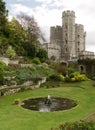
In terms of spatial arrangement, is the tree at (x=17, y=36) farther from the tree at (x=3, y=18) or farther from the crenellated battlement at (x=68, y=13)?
the crenellated battlement at (x=68, y=13)

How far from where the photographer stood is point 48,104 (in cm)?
2778

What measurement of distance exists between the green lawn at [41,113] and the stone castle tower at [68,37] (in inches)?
1816

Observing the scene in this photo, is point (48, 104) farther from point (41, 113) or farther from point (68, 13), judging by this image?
point (68, 13)

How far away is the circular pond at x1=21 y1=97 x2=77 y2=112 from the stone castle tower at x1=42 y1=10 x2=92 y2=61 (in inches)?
1936

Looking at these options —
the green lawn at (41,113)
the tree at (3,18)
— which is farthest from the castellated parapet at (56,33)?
the green lawn at (41,113)

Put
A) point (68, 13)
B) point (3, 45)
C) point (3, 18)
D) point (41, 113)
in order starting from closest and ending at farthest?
point (41, 113), point (3, 45), point (3, 18), point (68, 13)

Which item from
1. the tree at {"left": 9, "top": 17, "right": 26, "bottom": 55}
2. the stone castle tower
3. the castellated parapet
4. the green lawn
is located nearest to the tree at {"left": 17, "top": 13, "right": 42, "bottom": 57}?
the tree at {"left": 9, "top": 17, "right": 26, "bottom": 55}

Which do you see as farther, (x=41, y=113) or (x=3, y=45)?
(x=3, y=45)

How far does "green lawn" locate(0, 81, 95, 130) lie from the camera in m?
19.9

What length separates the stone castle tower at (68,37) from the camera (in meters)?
81.4

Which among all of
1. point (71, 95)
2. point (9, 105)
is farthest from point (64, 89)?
point (9, 105)

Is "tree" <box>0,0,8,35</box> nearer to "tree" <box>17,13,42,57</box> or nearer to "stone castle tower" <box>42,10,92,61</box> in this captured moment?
"tree" <box>17,13,42,57</box>

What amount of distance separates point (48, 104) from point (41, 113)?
172 inches

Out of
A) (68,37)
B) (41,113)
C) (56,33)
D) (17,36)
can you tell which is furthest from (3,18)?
(56,33)
